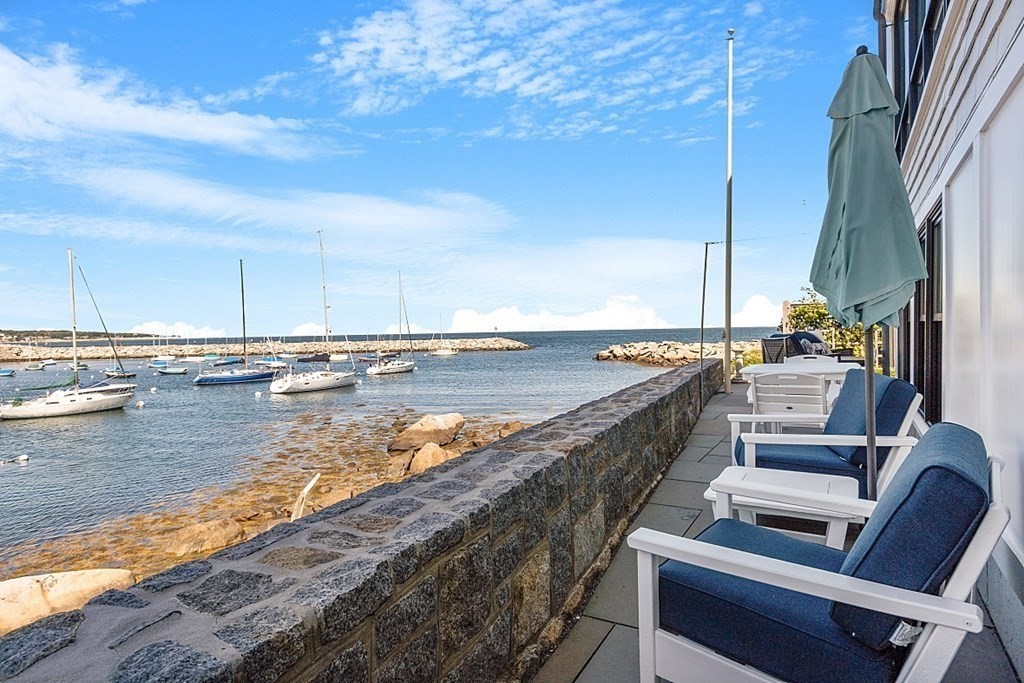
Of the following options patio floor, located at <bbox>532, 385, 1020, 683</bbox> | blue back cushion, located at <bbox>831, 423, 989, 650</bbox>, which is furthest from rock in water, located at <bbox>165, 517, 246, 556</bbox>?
blue back cushion, located at <bbox>831, 423, 989, 650</bbox>

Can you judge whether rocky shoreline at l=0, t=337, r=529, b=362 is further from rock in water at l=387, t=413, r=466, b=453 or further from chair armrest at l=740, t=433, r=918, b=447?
chair armrest at l=740, t=433, r=918, b=447

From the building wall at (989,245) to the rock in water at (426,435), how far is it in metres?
11.1

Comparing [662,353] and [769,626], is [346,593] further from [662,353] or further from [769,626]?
[662,353]

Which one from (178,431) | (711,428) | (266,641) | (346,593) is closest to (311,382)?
(178,431)

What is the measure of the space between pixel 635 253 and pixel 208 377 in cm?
2908

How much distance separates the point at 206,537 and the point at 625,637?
7.13 m

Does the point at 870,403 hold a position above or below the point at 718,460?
above

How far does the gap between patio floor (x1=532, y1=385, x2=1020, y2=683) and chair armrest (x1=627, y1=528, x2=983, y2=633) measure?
64 cm

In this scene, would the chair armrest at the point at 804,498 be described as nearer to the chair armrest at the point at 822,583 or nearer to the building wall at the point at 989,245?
the building wall at the point at 989,245

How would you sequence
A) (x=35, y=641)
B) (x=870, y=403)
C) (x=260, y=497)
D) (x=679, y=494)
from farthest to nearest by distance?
(x=260, y=497) → (x=679, y=494) → (x=870, y=403) → (x=35, y=641)

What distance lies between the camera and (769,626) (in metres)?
1.50

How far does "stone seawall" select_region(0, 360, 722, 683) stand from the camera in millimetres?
985

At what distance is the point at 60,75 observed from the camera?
53.8 ft

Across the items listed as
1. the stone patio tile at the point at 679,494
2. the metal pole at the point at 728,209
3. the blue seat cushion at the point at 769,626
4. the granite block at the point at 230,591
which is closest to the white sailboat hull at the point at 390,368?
the metal pole at the point at 728,209
